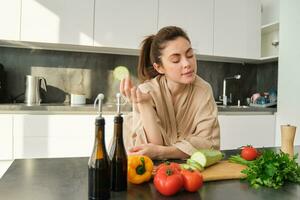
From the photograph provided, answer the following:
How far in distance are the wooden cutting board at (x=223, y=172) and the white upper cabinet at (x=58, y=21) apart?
1.86 metres

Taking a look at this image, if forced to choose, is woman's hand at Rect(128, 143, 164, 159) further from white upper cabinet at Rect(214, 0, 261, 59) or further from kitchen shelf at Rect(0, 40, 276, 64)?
white upper cabinet at Rect(214, 0, 261, 59)

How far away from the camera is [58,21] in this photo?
246 centimetres

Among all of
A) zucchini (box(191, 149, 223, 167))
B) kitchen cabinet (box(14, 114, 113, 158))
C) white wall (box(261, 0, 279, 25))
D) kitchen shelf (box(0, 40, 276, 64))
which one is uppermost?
white wall (box(261, 0, 279, 25))

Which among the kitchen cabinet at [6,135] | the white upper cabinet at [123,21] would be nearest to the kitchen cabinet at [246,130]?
the white upper cabinet at [123,21]

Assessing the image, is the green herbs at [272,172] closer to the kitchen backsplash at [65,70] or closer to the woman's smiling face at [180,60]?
the woman's smiling face at [180,60]

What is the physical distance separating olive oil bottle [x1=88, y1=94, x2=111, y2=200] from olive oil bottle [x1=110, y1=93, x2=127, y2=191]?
2.0 inches

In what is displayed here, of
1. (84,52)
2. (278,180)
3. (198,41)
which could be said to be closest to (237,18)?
(198,41)

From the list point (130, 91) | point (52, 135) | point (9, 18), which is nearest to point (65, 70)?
point (9, 18)

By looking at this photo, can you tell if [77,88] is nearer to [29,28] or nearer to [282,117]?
[29,28]

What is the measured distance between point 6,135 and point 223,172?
1.81m

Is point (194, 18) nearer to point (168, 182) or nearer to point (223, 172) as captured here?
point (223, 172)

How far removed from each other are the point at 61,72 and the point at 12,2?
753 millimetres

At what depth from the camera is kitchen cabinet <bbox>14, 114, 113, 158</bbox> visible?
7.25 feet

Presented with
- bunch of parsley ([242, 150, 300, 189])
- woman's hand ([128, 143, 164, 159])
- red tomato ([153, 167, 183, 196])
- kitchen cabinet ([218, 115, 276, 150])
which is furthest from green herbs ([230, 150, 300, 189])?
kitchen cabinet ([218, 115, 276, 150])
